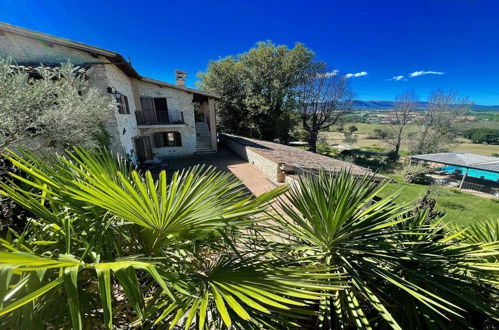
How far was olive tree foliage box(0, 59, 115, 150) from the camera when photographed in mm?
4195

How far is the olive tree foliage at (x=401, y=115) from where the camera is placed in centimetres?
3181

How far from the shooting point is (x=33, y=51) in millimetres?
7832

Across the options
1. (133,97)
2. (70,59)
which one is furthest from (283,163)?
(133,97)

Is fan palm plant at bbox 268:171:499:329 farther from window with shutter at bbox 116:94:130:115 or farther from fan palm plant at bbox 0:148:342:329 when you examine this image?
window with shutter at bbox 116:94:130:115

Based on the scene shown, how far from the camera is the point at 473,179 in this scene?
73.6 feet

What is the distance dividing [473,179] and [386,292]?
3205cm

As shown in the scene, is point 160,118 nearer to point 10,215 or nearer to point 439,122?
point 10,215

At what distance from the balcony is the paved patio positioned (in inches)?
116

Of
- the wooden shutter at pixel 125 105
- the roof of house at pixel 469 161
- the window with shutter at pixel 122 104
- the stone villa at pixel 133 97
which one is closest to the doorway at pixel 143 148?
the stone villa at pixel 133 97

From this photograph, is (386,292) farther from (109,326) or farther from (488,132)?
(488,132)

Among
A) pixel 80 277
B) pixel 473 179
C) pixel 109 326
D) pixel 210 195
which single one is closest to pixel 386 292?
pixel 210 195

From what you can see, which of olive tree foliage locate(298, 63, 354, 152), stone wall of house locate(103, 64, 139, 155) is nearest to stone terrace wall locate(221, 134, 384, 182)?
stone wall of house locate(103, 64, 139, 155)

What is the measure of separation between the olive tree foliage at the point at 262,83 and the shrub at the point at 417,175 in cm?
1507

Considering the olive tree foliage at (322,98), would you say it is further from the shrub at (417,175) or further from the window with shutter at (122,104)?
the window with shutter at (122,104)
